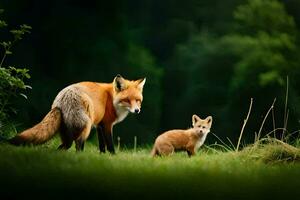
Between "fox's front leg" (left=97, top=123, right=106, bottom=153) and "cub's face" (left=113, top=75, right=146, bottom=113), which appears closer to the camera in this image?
"cub's face" (left=113, top=75, right=146, bottom=113)

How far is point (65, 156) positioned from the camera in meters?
4.24

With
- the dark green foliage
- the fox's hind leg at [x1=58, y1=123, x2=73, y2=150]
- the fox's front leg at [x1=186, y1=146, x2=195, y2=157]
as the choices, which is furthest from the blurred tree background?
the fox's hind leg at [x1=58, y1=123, x2=73, y2=150]

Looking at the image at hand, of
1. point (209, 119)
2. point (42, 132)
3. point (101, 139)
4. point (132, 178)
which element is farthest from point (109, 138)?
point (132, 178)

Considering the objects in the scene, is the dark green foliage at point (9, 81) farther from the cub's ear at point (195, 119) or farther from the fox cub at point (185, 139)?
the cub's ear at point (195, 119)

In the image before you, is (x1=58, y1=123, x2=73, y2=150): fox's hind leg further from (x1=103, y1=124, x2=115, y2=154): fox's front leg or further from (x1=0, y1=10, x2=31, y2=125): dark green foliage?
(x1=0, y1=10, x2=31, y2=125): dark green foliage

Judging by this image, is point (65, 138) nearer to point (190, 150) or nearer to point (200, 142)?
point (190, 150)

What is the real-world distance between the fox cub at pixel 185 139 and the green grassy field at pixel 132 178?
3.05 ft

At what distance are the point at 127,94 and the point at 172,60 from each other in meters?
1.06

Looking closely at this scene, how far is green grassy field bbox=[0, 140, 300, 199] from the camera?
3.50m

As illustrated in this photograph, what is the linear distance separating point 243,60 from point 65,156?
2.55 m

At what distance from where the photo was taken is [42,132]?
4.94 metres

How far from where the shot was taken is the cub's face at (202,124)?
566 centimetres

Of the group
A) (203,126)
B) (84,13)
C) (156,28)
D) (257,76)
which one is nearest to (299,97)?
(257,76)

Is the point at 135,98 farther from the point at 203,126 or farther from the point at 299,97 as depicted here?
the point at 299,97
